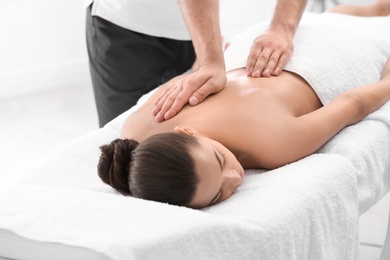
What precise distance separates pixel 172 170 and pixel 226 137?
0.97 ft

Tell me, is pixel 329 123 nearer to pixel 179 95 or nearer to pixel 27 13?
pixel 179 95

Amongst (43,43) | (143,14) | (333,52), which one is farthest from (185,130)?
(43,43)

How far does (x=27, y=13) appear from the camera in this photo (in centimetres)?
410

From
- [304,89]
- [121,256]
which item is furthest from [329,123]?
[121,256]

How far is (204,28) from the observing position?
2109 millimetres

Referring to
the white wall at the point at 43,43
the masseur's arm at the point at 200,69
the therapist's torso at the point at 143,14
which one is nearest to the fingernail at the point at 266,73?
the masseur's arm at the point at 200,69

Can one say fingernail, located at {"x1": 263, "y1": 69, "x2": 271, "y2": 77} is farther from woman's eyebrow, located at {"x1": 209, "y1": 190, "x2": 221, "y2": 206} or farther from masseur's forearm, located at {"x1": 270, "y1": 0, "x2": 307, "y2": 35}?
woman's eyebrow, located at {"x1": 209, "y1": 190, "x2": 221, "y2": 206}

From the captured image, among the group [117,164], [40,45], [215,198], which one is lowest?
[40,45]

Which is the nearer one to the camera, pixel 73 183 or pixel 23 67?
pixel 73 183

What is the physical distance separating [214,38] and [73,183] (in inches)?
24.5

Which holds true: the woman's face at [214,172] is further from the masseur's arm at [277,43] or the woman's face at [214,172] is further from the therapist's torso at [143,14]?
the therapist's torso at [143,14]

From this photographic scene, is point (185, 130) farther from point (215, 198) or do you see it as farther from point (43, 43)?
point (43, 43)

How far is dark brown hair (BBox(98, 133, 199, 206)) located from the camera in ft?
4.87

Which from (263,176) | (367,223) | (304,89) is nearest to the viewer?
(263,176)
